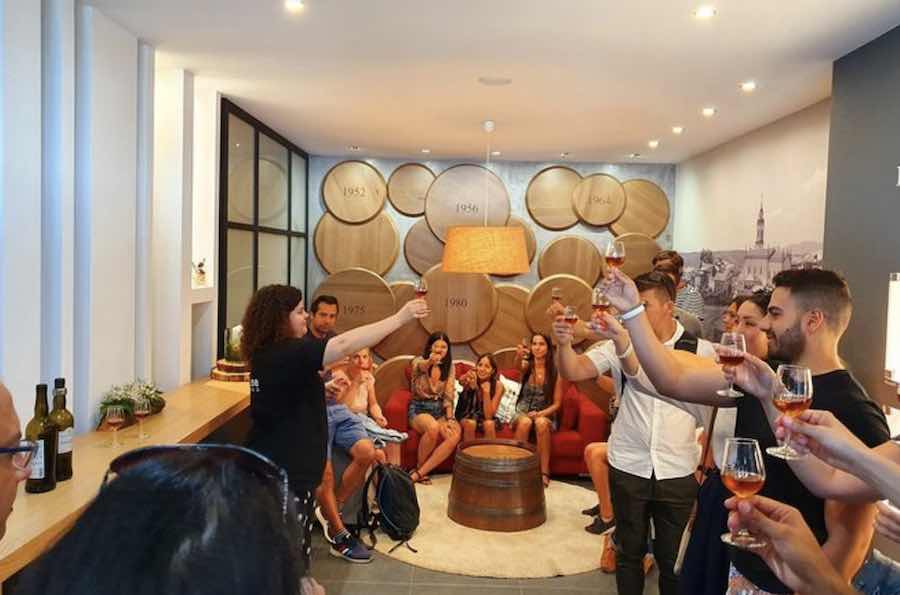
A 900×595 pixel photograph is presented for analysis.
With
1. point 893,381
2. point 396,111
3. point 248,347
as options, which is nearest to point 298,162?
point 396,111

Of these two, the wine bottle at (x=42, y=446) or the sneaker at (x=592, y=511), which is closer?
the wine bottle at (x=42, y=446)

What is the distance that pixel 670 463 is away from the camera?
2861 mm

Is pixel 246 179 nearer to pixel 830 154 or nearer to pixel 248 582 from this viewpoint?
pixel 830 154

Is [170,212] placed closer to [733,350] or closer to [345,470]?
[345,470]

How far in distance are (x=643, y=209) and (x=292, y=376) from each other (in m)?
5.24

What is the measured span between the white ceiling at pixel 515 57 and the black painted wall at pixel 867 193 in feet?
0.55

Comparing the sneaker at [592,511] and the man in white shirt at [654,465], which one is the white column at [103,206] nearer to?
the man in white shirt at [654,465]

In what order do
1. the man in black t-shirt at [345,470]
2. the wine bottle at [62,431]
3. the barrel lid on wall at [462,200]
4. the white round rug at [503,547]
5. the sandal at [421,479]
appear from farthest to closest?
the barrel lid on wall at [462,200], the sandal at [421,479], the man in black t-shirt at [345,470], the white round rug at [503,547], the wine bottle at [62,431]

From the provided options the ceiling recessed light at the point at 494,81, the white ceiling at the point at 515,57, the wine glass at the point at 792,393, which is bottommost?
the wine glass at the point at 792,393

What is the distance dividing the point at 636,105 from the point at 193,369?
3.48 m

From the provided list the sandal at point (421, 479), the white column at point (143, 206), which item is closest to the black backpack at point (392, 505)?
the sandal at point (421, 479)

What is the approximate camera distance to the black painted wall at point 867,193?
3020mm

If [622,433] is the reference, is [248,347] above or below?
above

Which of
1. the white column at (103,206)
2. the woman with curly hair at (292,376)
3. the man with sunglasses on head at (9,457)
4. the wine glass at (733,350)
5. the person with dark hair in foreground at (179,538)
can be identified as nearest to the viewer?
the person with dark hair in foreground at (179,538)
